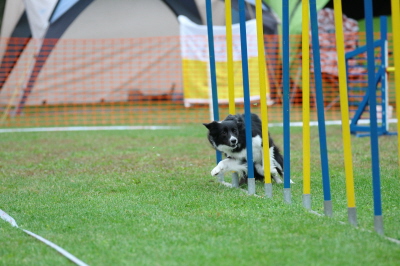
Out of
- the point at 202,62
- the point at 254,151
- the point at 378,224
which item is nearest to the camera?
the point at 378,224

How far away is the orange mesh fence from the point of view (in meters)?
15.1

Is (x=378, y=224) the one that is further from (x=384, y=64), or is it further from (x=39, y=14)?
(x=39, y=14)

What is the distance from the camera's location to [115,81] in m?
17.4

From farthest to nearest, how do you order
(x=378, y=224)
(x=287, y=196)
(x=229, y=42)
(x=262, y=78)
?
(x=229, y=42) → (x=262, y=78) → (x=287, y=196) → (x=378, y=224)

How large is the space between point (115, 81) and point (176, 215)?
→ 13.5 metres

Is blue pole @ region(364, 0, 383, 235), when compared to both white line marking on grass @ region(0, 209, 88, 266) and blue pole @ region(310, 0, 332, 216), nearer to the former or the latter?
blue pole @ region(310, 0, 332, 216)

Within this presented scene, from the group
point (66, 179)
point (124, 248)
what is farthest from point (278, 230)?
point (66, 179)

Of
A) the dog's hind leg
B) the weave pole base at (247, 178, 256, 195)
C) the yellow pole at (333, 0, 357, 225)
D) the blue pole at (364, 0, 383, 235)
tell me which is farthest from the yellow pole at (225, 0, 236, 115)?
the blue pole at (364, 0, 383, 235)

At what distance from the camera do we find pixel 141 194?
5.32 metres

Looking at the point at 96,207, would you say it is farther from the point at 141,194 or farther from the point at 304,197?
the point at 304,197

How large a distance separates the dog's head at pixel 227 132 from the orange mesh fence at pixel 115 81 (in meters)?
8.50

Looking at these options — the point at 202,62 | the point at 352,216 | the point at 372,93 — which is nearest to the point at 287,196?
the point at 352,216

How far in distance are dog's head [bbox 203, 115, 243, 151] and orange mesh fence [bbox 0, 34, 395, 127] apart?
335 inches

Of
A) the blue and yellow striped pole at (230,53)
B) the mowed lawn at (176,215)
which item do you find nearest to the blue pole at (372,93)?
the mowed lawn at (176,215)
